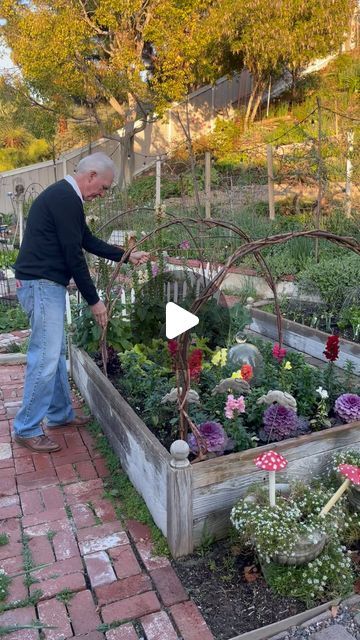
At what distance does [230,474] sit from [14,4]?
13.8 meters

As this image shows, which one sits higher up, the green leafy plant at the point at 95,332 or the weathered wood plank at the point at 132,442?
the green leafy plant at the point at 95,332

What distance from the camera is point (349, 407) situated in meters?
2.62

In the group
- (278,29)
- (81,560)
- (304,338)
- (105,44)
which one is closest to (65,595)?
Result: (81,560)

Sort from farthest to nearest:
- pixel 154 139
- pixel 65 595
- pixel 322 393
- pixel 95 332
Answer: pixel 154 139 → pixel 95 332 → pixel 322 393 → pixel 65 595

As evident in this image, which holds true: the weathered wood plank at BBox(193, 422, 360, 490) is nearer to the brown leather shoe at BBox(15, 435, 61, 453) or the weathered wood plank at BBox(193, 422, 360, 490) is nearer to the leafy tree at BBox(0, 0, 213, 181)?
the brown leather shoe at BBox(15, 435, 61, 453)

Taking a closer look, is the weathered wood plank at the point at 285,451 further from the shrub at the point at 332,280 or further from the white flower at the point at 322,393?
the shrub at the point at 332,280

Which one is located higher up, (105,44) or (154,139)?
(105,44)

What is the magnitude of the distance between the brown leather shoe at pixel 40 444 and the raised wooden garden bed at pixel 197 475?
54 cm

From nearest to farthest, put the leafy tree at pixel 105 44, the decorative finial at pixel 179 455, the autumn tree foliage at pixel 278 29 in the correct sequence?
the decorative finial at pixel 179 455 → the leafy tree at pixel 105 44 → the autumn tree foliage at pixel 278 29

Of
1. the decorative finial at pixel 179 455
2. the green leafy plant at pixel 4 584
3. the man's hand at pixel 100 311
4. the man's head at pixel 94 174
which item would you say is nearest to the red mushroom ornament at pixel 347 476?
the decorative finial at pixel 179 455

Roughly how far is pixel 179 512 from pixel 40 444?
1.28 meters

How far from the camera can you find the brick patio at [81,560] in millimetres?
1858

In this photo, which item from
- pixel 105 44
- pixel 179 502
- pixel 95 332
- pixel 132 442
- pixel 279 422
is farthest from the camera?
pixel 105 44

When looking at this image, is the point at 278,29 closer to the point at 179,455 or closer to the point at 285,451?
the point at 285,451
